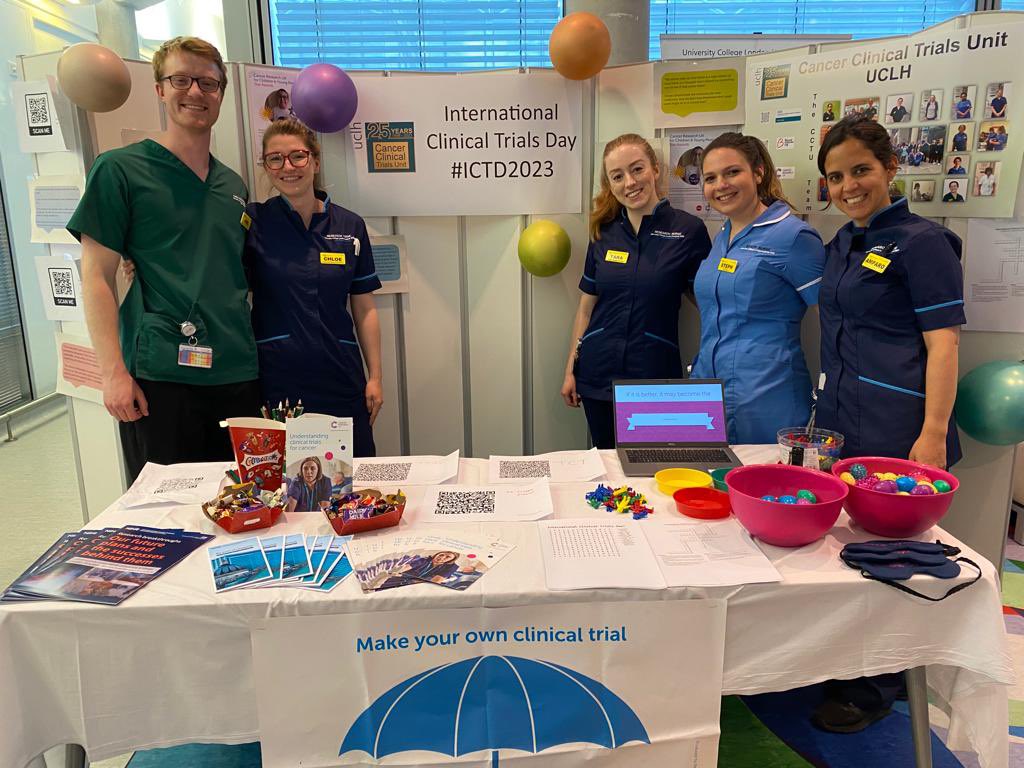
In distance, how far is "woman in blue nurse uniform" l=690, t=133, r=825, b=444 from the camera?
7.04ft

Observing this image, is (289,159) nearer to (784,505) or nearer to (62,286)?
(62,286)

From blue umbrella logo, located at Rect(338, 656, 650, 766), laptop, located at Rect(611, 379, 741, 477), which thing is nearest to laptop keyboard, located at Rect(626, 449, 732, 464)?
laptop, located at Rect(611, 379, 741, 477)

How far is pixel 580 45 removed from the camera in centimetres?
255

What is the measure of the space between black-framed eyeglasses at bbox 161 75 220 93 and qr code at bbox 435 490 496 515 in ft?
4.77

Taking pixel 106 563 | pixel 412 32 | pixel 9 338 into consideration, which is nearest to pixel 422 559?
pixel 106 563

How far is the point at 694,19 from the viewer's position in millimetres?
4500

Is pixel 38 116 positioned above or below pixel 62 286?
above

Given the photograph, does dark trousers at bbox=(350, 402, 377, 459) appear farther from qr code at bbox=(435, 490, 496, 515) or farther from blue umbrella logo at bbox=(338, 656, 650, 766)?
blue umbrella logo at bbox=(338, 656, 650, 766)

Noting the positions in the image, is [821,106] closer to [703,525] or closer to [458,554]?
[703,525]

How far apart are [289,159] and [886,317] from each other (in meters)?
1.85

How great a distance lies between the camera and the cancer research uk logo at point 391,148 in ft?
9.36

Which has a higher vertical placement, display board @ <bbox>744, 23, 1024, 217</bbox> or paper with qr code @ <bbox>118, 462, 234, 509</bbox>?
display board @ <bbox>744, 23, 1024, 217</bbox>

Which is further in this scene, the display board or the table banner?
the display board

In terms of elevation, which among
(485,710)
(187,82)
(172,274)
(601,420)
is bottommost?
(485,710)
